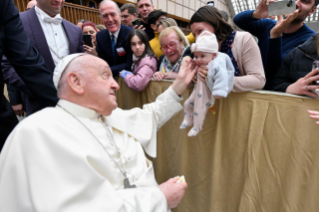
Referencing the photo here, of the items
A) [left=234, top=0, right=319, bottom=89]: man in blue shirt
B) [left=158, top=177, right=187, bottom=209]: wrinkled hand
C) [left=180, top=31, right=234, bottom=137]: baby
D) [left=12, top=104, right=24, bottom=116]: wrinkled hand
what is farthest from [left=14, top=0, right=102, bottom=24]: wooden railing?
[left=158, top=177, right=187, bottom=209]: wrinkled hand

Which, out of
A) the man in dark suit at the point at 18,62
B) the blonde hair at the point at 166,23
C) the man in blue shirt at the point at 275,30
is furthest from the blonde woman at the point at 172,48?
the man in dark suit at the point at 18,62

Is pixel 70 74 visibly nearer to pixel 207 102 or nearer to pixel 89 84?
pixel 89 84

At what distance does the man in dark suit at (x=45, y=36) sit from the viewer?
1.94 meters

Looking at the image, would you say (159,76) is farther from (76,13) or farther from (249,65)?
(76,13)

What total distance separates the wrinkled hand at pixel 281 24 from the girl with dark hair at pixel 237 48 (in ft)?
0.96

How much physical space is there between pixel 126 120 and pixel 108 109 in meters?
0.26

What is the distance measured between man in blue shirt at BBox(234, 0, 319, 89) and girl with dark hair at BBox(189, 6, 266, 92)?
0.32 m

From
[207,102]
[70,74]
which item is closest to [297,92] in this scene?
[207,102]

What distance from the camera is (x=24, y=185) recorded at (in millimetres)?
860

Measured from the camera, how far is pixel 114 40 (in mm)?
2945

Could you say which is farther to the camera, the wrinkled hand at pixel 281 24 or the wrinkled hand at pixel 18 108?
the wrinkled hand at pixel 18 108

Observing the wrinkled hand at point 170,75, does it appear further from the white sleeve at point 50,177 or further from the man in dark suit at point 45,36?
the white sleeve at point 50,177

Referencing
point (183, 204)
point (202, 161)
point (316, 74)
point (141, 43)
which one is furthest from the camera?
point (141, 43)

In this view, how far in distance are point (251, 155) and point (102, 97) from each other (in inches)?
48.9
